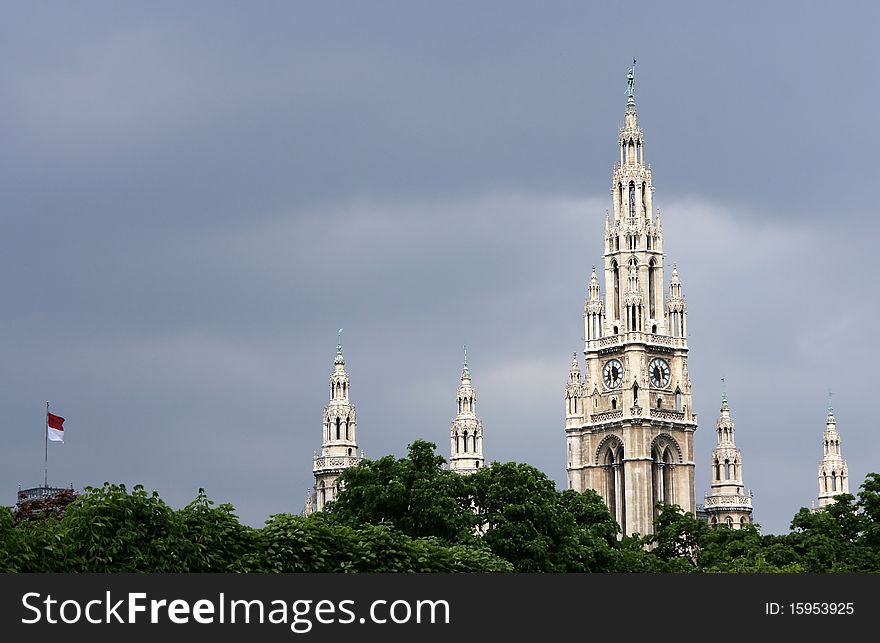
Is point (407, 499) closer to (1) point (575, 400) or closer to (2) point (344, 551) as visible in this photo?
(2) point (344, 551)

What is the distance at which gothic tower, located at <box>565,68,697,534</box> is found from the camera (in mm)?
177625

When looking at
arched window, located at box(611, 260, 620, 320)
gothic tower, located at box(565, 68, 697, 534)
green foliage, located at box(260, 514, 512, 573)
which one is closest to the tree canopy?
green foliage, located at box(260, 514, 512, 573)

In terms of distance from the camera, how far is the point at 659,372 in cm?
18250

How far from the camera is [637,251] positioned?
185500 mm

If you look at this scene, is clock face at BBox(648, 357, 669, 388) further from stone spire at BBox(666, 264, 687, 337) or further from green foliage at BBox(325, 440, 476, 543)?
green foliage at BBox(325, 440, 476, 543)

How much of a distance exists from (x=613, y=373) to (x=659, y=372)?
4350 mm

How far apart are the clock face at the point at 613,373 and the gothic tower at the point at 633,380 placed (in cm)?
10

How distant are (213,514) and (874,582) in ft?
66.0

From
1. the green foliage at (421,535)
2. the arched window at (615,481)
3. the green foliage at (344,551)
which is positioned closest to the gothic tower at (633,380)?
the arched window at (615,481)

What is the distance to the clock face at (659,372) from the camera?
18175 cm

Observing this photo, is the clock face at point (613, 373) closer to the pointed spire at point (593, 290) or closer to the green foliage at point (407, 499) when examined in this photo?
the pointed spire at point (593, 290)

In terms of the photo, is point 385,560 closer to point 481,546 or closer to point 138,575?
point 481,546

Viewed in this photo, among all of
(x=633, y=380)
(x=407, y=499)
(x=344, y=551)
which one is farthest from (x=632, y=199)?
(x=344, y=551)

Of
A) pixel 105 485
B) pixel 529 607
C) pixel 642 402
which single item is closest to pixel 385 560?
pixel 105 485
